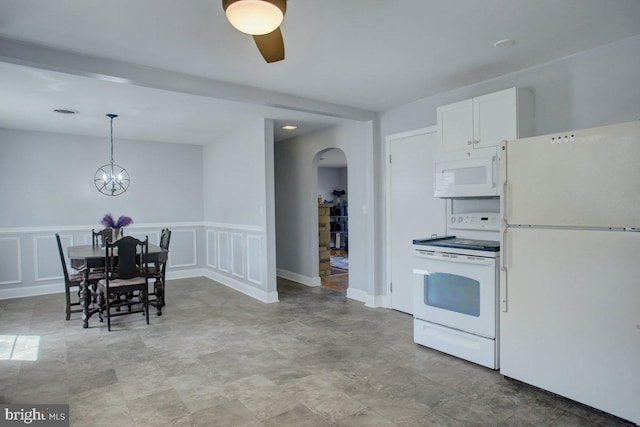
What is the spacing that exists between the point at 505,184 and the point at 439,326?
4.33ft

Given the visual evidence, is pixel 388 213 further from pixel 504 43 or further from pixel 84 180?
pixel 84 180

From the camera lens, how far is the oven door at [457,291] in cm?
284

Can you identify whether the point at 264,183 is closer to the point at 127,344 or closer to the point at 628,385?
the point at 127,344

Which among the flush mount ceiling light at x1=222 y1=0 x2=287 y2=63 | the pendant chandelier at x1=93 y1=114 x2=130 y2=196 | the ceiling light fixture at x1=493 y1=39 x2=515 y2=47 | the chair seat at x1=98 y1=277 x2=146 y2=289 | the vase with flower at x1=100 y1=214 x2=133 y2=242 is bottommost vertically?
the chair seat at x1=98 y1=277 x2=146 y2=289

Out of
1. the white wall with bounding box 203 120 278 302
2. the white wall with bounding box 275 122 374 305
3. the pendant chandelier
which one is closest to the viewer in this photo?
the white wall with bounding box 275 122 374 305

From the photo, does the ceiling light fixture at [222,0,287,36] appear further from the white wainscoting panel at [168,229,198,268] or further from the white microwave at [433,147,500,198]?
the white wainscoting panel at [168,229,198,268]

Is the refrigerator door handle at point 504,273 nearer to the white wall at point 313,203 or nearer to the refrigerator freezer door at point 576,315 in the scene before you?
the refrigerator freezer door at point 576,315

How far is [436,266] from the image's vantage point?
127 inches

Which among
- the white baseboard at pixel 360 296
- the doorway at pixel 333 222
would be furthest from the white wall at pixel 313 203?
the doorway at pixel 333 222

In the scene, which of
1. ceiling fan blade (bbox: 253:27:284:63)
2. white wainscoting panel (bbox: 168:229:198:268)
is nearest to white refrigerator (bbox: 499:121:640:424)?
ceiling fan blade (bbox: 253:27:284:63)

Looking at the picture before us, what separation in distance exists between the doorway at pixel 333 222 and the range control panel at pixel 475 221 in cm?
239

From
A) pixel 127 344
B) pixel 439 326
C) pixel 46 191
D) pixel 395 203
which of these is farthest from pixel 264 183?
pixel 46 191

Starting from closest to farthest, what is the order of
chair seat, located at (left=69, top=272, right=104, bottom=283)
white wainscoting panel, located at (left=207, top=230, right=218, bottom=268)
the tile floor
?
the tile floor < chair seat, located at (left=69, top=272, right=104, bottom=283) < white wainscoting panel, located at (left=207, top=230, right=218, bottom=268)

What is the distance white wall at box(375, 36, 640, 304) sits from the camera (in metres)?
2.66
